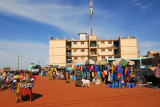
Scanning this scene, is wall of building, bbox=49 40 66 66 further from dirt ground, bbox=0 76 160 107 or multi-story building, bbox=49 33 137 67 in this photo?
dirt ground, bbox=0 76 160 107

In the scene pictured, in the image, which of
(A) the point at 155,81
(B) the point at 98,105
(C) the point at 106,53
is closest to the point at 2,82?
(B) the point at 98,105

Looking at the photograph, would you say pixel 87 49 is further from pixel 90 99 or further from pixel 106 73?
pixel 90 99

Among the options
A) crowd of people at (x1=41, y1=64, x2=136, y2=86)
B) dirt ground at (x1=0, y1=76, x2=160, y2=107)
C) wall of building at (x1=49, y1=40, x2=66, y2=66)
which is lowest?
dirt ground at (x1=0, y1=76, x2=160, y2=107)

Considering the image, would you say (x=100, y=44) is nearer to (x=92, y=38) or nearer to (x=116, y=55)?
(x=92, y=38)

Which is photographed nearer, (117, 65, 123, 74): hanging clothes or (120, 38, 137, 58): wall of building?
(117, 65, 123, 74): hanging clothes

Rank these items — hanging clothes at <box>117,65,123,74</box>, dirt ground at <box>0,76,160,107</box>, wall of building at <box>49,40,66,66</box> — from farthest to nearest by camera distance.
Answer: wall of building at <box>49,40,66,66</box>, hanging clothes at <box>117,65,123,74</box>, dirt ground at <box>0,76,160,107</box>

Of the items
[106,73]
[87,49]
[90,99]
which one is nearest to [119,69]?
[106,73]

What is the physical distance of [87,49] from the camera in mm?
43156

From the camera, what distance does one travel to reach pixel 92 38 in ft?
138

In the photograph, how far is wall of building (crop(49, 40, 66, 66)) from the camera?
139 feet

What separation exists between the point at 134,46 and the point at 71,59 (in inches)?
874

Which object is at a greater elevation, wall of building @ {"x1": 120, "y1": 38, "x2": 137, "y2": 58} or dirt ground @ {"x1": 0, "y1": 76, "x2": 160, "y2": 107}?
wall of building @ {"x1": 120, "y1": 38, "x2": 137, "y2": 58}

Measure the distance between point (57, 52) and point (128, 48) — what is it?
24367mm

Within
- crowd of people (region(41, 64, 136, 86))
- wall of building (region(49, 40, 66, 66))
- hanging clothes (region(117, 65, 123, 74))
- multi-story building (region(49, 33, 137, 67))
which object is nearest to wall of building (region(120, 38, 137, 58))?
multi-story building (region(49, 33, 137, 67))
